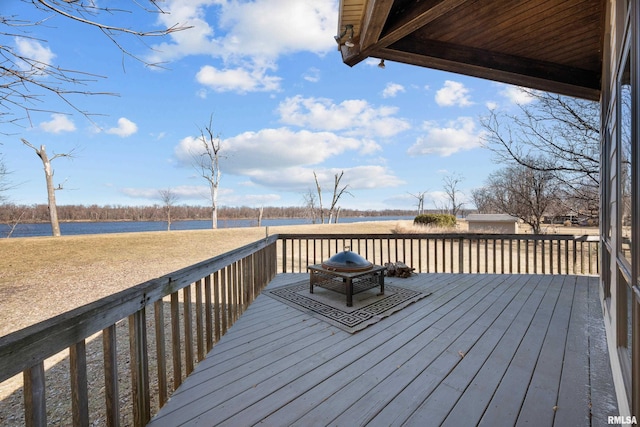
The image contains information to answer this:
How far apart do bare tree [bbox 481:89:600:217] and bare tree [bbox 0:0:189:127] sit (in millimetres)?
7990

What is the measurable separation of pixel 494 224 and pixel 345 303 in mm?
13394

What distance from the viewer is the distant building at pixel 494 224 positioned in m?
13.3

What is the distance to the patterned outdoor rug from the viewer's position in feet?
9.80

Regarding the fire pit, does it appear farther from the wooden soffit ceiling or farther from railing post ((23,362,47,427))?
railing post ((23,362,47,427))

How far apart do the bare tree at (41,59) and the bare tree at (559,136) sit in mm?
7990

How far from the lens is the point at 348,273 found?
3.43 metres

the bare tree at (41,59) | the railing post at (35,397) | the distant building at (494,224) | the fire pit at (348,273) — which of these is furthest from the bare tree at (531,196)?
the railing post at (35,397)

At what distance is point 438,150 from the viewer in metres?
23.7

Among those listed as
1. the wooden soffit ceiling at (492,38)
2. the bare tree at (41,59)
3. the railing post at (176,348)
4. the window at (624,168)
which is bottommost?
the railing post at (176,348)

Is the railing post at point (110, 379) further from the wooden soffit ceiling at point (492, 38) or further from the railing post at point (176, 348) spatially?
the wooden soffit ceiling at point (492, 38)

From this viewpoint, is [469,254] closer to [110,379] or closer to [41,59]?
[110,379]

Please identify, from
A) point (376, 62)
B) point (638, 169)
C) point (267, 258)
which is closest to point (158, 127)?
point (267, 258)

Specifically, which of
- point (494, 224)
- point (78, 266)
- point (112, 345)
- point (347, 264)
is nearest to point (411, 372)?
point (347, 264)

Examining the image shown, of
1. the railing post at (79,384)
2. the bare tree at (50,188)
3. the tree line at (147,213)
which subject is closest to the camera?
the railing post at (79,384)
